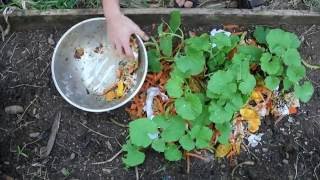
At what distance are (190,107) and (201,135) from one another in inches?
4.8

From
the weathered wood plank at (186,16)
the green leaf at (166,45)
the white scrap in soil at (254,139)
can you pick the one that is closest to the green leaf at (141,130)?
the green leaf at (166,45)

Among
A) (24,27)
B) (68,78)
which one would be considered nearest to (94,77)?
(68,78)

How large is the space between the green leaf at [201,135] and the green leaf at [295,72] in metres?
0.40

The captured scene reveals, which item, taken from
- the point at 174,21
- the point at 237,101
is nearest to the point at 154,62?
the point at 174,21

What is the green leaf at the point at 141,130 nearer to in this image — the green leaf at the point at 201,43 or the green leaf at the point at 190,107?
the green leaf at the point at 190,107

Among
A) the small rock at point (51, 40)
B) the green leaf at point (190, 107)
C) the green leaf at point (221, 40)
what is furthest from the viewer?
the small rock at point (51, 40)

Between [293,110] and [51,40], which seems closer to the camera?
[293,110]

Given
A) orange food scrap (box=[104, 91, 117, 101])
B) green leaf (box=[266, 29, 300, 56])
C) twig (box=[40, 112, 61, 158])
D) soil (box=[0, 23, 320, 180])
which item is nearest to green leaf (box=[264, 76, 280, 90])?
green leaf (box=[266, 29, 300, 56])

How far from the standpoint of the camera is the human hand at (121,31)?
2164 millimetres

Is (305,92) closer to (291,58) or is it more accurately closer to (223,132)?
(291,58)

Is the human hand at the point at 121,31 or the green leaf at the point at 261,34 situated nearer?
the human hand at the point at 121,31

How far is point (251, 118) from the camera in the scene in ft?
7.63

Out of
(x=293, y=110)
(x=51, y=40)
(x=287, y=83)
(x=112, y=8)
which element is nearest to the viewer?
(x=112, y=8)

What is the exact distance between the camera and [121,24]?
217 cm
